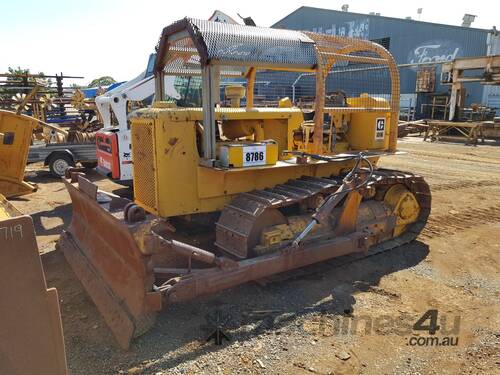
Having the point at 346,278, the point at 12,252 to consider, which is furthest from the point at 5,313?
the point at 346,278

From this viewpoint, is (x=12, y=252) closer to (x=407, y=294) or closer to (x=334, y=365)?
(x=334, y=365)

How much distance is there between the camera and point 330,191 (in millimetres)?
4820

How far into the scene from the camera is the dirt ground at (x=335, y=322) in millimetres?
3137

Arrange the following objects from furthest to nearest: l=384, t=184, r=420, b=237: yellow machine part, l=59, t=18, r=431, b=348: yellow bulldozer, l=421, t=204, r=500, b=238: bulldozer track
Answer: l=421, t=204, r=500, b=238: bulldozer track, l=384, t=184, r=420, b=237: yellow machine part, l=59, t=18, r=431, b=348: yellow bulldozer

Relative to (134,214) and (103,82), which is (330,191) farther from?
(103,82)

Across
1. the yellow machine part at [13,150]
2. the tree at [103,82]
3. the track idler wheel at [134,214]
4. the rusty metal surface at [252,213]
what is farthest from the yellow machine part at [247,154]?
the tree at [103,82]

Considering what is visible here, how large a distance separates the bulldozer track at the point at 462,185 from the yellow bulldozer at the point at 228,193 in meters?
3.86

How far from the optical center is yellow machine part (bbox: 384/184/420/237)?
5.62 m

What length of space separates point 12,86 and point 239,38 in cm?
1713

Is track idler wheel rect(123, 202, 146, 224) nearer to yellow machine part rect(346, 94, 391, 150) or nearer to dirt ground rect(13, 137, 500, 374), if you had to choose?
dirt ground rect(13, 137, 500, 374)

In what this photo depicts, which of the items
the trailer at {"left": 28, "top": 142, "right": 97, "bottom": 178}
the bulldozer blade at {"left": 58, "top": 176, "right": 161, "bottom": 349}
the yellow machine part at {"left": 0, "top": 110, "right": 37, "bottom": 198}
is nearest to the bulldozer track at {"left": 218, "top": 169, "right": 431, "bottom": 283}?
the bulldozer blade at {"left": 58, "top": 176, "right": 161, "bottom": 349}

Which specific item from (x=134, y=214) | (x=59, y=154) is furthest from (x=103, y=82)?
(x=134, y=214)

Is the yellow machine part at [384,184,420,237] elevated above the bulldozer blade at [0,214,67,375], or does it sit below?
below

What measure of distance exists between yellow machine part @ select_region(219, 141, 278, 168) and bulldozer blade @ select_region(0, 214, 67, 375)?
2.68 meters
